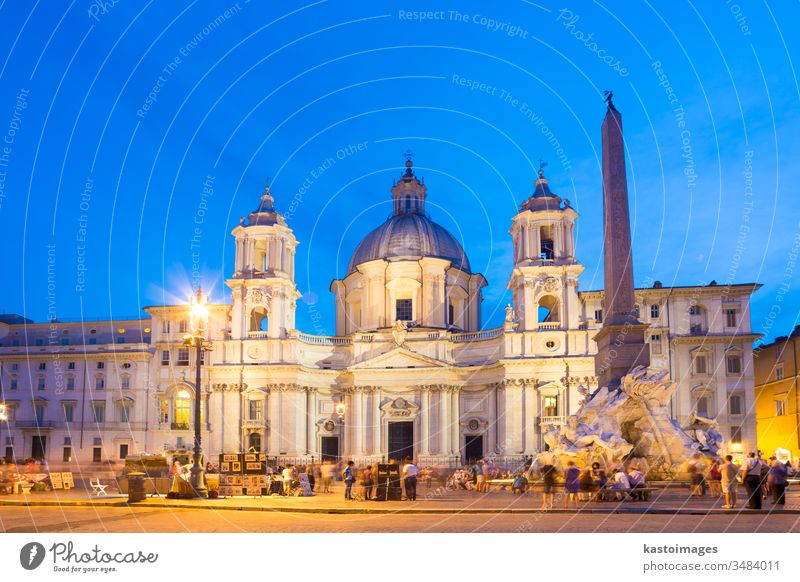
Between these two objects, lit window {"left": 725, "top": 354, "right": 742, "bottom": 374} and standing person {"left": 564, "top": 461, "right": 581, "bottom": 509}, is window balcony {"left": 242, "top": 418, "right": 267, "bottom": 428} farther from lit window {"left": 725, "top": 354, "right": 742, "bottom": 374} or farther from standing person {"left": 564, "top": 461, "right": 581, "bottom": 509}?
standing person {"left": 564, "top": 461, "right": 581, "bottom": 509}

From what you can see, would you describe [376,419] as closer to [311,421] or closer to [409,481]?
[311,421]

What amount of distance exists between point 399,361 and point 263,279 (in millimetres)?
11451

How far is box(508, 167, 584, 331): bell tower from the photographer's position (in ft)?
183

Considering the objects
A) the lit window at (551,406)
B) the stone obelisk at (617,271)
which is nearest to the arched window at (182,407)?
the lit window at (551,406)

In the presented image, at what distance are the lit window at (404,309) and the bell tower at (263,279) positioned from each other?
859 centimetres

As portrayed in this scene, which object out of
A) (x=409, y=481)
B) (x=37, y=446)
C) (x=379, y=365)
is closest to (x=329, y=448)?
(x=379, y=365)

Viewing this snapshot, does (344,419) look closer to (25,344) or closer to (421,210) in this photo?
(421,210)

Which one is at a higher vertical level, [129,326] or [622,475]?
[129,326]

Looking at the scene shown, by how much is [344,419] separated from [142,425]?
15.2 m

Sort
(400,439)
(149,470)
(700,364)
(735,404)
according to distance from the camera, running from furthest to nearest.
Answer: (400,439) → (700,364) → (735,404) → (149,470)

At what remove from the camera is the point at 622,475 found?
24.0 meters

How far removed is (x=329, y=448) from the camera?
61.7m

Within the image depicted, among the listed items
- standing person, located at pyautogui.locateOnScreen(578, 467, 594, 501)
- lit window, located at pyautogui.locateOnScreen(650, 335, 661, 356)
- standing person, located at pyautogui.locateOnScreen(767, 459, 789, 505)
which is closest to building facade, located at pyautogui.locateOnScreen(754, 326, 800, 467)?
lit window, located at pyautogui.locateOnScreen(650, 335, 661, 356)

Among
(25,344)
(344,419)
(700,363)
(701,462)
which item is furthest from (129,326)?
(701,462)
